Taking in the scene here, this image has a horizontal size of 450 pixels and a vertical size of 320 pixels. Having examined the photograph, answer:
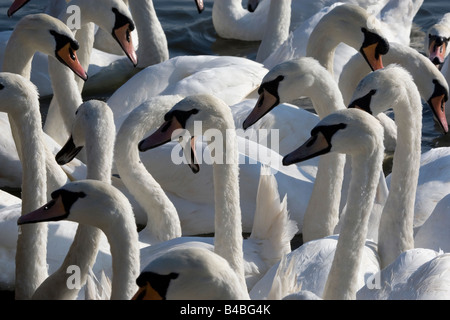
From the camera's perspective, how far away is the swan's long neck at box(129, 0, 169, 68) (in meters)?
10.6

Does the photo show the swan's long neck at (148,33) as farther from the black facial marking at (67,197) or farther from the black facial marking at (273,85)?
the black facial marking at (67,197)

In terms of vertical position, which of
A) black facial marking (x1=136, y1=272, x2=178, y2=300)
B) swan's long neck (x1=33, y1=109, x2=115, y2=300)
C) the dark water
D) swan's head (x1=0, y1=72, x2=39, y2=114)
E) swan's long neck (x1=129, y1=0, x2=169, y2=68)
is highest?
black facial marking (x1=136, y1=272, x2=178, y2=300)

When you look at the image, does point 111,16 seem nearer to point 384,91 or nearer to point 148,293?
point 384,91

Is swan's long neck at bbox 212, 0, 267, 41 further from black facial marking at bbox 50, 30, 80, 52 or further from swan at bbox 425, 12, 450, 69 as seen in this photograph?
black facial marking at bbox 50, 30, 80, 52

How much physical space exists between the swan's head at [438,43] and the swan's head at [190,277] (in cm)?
635

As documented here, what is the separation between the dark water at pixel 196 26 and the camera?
12.1 meters

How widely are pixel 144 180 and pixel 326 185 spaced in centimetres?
118

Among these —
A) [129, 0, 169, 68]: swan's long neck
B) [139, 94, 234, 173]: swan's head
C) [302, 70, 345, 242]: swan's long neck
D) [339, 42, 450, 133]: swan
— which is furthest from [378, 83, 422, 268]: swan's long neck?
[129, 0, 169, 68]: swan's long neck


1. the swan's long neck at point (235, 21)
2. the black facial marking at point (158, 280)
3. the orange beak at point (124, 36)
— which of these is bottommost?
the swan's long neck at point (235, 21)

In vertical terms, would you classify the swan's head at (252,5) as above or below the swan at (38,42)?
below

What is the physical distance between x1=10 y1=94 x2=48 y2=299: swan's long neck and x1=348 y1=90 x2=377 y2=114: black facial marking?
182 centimetres

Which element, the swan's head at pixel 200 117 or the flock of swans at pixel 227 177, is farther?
the swan's head at pixel 200 117

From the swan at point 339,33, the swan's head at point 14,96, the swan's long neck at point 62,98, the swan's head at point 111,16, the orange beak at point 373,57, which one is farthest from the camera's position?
the swan's head at point 111,16

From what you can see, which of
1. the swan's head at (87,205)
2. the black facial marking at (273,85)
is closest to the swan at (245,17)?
the black facial marking at (273,85)
